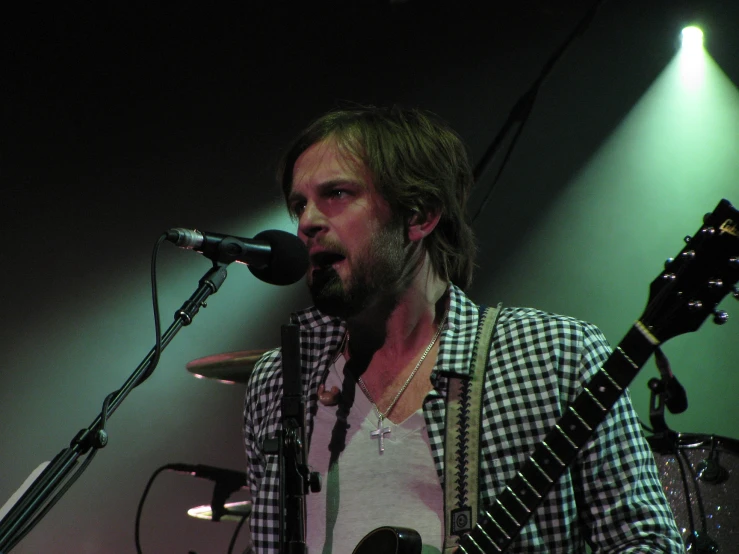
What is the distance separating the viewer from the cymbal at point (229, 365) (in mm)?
2865

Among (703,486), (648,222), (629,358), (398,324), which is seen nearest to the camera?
(629,358)

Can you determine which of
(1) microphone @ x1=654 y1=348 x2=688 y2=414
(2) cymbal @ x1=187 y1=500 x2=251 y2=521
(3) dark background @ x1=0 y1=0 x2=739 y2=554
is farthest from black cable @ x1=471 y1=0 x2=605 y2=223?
(1) microphone @ x1=654 y1=348 x2=688 y2=414

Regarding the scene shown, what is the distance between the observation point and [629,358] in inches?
58.6

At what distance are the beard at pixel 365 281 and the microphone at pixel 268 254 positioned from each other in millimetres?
280

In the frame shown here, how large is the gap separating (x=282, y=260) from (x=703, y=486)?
172 cm

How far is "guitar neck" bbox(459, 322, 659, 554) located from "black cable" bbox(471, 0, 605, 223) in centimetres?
247

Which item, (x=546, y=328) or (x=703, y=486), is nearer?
(x=546, y=328)

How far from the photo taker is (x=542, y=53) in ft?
12.9

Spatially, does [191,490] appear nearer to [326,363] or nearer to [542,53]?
[326,363]

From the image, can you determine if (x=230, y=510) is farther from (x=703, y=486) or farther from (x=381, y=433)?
(x=703, y=486)

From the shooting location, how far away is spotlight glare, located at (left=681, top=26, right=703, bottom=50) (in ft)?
12.3

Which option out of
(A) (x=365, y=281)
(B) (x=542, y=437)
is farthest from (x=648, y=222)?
(B) (x=542, y=437)

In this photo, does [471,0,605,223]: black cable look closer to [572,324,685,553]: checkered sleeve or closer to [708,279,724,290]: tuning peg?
[572,324,685,553]: checkered sleeve

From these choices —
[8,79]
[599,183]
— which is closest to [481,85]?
[599,183]
